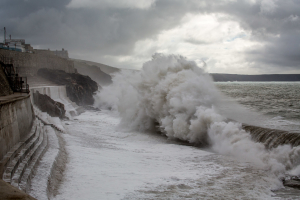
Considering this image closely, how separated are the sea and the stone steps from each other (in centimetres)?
28

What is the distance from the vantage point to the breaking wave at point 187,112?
7727mm

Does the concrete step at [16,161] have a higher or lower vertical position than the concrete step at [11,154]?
lower

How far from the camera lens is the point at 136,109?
1573 centimetres

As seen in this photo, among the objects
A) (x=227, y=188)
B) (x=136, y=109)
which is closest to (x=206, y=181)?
(x=227, y=188)

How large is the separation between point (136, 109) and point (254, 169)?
9.63 meters

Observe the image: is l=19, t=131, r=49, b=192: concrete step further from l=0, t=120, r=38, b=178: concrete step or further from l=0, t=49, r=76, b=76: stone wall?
l=0, t=49, r=76, b=76: stone wall

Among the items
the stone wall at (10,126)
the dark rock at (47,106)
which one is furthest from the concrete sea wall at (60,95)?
the stone wall at (10,126)

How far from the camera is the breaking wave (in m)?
7.73

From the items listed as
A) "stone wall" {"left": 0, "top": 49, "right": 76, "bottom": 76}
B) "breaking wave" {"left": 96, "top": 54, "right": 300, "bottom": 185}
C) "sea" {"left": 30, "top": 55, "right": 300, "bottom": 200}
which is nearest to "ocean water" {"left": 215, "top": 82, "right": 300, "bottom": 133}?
"breaking wave" {"left": 96, "top": 54, "right": 300, "bottom": 185}

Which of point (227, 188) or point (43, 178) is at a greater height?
point (43, 178)

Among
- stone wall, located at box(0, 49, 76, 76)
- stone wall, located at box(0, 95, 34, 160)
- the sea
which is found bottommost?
the sea

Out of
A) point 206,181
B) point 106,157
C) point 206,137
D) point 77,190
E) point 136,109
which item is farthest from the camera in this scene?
point 136,109

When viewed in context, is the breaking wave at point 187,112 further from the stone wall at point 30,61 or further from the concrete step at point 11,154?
the stone wall at point 30,61

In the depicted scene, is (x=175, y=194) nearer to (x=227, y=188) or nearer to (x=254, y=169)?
(x=227, y=188)
